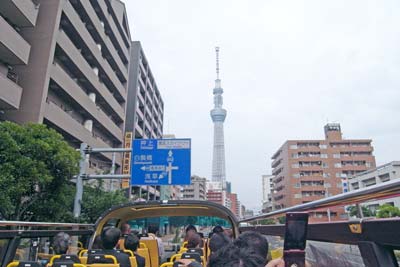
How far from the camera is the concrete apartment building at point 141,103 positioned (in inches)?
1617

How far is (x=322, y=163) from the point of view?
6575 centimetres

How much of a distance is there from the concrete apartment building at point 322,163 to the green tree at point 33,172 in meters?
57.3

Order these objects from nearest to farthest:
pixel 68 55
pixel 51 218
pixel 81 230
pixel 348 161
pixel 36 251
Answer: pixel 36 251, pixel 81 230, pixel 51 218, pixel 68 55, pixel 348 161

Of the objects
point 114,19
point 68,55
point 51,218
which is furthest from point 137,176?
point 114,19

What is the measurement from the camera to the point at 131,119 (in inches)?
1602

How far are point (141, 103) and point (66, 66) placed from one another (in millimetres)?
22034

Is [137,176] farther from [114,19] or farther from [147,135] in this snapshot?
[147,135]

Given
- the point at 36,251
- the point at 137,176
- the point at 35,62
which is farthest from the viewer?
the point at 35,62

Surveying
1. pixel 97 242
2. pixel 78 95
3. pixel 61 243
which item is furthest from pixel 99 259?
pixel 78 95

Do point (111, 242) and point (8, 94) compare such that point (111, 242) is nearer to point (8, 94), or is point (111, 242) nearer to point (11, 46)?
point (8, 94)

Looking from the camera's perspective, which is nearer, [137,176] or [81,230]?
[81,230]

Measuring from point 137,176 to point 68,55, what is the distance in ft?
42.1

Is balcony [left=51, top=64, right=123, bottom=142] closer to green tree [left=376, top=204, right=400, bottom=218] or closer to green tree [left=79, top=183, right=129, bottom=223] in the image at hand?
green tree [left=79, top=183, right=129, bottom=223]

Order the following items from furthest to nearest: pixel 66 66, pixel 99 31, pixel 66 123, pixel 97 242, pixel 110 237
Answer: pixel 99 31 < pixel 66 66 < pixel 66 123 < pixel 97 242 < pixel 110 237
